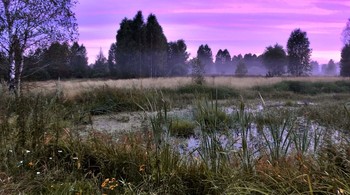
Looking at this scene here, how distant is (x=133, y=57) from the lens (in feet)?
122

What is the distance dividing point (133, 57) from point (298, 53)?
1010 inches

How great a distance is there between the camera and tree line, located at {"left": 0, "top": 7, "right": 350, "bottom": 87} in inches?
473

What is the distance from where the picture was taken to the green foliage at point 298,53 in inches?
1907

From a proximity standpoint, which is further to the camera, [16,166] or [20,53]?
[20,53]

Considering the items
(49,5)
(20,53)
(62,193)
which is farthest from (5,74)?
(62,193)

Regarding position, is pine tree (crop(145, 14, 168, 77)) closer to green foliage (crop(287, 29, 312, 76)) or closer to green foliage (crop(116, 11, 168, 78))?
green foliage (crop(116, 11, 168, 78))

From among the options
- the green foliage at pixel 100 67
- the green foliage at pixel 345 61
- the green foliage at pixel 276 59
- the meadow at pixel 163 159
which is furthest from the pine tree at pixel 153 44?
the meadow at pixel 163 159

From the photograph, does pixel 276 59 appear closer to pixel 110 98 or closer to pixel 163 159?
pixel 110 98

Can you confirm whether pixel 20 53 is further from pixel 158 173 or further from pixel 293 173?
pixel 293 173

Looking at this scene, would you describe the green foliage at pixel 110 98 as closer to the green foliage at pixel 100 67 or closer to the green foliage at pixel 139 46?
the green foliage at pixel 139 46

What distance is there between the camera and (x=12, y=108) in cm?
449

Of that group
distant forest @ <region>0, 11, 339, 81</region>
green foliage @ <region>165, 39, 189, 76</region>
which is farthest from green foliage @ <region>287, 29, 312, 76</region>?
green foliage @ <region>165, 39, 189, 76</region>

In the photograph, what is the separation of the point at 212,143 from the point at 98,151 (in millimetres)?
1501

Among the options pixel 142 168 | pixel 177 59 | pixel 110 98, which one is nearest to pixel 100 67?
pixel 177 59
